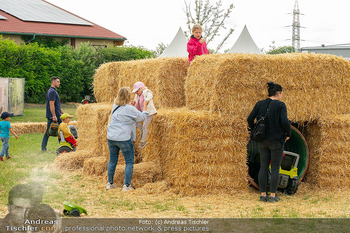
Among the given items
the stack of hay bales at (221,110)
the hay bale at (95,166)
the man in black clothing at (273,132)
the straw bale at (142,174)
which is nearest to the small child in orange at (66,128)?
the hay bale at (95,166)

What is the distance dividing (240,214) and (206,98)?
2.41 metres

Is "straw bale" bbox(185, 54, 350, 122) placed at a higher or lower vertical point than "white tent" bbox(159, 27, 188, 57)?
lower

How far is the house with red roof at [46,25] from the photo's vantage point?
1283 inches

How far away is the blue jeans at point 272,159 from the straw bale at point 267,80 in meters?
0.78

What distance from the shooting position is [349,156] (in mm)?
8258

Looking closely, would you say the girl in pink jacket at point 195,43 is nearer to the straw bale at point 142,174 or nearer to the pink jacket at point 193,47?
the pink jacket at point 193,47

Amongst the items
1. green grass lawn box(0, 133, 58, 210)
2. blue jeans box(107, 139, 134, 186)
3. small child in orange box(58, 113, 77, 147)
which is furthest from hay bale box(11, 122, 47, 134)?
blue jeans box(107, 139, 134, 186)

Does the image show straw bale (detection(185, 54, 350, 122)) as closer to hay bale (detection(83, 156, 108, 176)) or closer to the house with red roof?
hay bale (detection(83, 156, 108, 176))

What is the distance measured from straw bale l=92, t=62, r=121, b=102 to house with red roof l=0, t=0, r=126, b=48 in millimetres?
21911

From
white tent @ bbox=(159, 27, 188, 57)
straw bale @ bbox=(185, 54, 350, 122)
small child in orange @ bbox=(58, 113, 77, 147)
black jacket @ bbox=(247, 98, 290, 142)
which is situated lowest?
small child in orange @ bbox=(58, 113, 77, 147)

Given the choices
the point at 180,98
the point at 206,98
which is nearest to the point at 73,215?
the point at 206,98

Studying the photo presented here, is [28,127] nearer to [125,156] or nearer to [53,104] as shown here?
[53,104]

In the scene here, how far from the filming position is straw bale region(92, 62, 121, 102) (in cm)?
1111

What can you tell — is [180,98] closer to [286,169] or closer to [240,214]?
[286,169]
